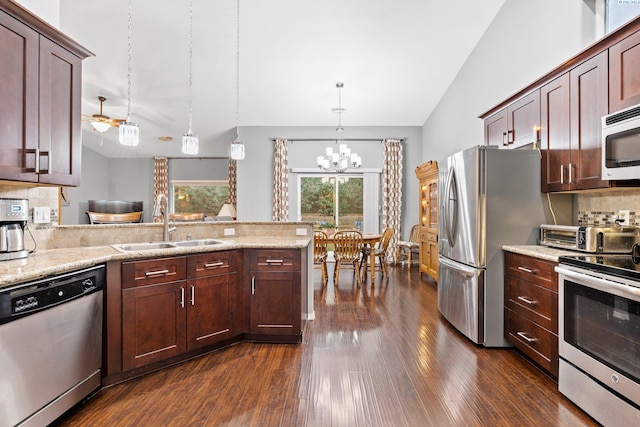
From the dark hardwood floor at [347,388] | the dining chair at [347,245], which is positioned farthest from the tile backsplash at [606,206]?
the dining chair at [347,245]

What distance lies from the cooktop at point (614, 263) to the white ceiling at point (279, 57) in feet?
11.2

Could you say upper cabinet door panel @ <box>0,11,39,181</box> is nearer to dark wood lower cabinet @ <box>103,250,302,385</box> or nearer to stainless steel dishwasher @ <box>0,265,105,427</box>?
stainless steel dishwasher @ <box>0,265,105,427</box>

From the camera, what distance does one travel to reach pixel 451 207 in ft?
10.6

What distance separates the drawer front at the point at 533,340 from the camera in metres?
2.21

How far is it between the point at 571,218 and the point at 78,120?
388 centimetres

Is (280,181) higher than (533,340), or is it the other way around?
(280,181)

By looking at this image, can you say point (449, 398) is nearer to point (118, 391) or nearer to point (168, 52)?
point (118, 391)

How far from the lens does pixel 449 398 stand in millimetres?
2021

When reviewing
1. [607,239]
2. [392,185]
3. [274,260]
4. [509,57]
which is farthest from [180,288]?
[392,185]

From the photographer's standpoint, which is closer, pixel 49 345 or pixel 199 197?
pixel 49 345

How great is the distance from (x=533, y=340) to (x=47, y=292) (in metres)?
3.09

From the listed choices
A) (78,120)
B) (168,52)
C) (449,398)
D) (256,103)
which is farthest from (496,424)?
(256,103)

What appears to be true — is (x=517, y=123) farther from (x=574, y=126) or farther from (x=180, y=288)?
(x=180, y=288)

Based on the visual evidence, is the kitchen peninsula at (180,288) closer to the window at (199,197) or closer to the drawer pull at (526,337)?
the drawer pull at (526,337)
